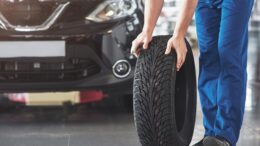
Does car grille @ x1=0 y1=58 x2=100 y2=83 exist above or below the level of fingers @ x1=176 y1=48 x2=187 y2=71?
below

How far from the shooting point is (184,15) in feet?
7.95

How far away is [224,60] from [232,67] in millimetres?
46

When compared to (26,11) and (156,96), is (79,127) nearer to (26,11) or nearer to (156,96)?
(26,11)

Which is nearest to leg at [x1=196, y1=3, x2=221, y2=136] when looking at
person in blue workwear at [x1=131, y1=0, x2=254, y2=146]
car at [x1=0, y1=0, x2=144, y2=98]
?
person in blue workwear at [x1=131, y1=0, x2=254, y2=146]

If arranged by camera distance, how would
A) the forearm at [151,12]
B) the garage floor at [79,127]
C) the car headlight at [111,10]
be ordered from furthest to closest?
1. the car headlight at [111,10]
2. the garage floor at [79,127]
3. the forearm at [151,12]

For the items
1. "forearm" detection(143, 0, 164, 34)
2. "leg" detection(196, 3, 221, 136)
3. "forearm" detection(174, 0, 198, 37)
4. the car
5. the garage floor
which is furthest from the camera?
the car

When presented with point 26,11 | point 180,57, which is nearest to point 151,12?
point 180,57

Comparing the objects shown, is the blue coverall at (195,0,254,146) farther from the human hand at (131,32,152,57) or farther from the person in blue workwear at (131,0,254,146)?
the human hand at (131,32,152,57)

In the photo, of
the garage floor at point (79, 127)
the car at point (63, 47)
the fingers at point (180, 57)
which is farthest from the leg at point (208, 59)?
the car at point (63, 47)

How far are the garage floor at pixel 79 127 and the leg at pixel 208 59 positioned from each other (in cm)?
68

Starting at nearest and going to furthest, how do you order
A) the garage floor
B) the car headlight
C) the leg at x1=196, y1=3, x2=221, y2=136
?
the leg at x1=196, y1=3, x2=221, y2=136, the garage floor, the car headlight

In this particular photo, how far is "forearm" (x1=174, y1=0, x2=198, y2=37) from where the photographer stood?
7.89ft

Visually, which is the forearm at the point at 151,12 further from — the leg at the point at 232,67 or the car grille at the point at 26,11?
the car grille at the point at 26,11

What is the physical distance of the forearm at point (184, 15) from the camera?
7.89 feet
